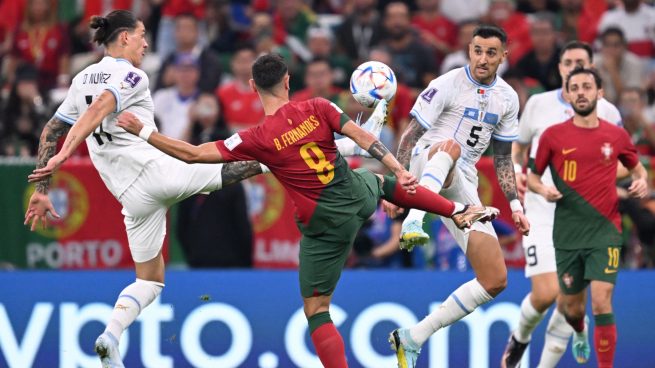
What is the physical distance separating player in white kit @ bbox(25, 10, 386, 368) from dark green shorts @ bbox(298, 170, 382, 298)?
2.23ft

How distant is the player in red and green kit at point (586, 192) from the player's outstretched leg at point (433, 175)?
111 centimetres

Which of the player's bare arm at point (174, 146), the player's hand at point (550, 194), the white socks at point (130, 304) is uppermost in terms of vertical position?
the player's bare arm at point (174, 146)

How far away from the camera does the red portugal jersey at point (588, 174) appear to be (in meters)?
11.4

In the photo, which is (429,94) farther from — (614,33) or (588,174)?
(614,33)

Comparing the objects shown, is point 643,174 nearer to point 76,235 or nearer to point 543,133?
point 543,133

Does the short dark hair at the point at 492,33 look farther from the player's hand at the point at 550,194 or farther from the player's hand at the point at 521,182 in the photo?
the player's hand at the point at 521,182

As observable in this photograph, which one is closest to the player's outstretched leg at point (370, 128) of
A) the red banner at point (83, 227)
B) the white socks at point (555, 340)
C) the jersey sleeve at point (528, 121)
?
the jersey sleeve at point (528, 121)

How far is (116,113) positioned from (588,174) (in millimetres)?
3888

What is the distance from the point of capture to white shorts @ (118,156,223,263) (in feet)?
34.8

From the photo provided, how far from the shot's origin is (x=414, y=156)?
10906 mm

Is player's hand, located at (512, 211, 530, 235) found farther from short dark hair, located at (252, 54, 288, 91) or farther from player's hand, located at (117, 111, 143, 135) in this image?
player's hand, located at (117, 111, 143, 135)

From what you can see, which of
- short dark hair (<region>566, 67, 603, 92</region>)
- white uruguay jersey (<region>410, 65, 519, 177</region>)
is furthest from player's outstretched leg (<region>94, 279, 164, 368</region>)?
short dark hair (<region>566, 67, 603, 92</region>)

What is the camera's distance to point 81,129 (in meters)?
9.91

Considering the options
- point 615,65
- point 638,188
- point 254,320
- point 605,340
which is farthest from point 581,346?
point 615,65
